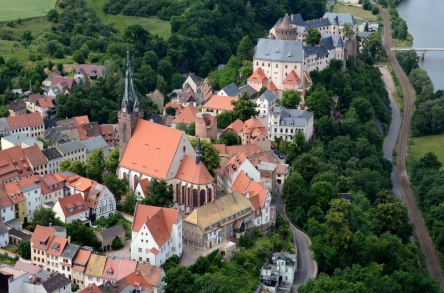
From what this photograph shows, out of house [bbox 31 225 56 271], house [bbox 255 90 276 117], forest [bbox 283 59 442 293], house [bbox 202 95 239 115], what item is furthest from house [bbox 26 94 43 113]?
house [bbox 31 225 56 271]

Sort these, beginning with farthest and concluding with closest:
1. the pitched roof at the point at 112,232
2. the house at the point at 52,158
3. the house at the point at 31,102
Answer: the house at the point at 31,102 → the house at the point at 52,158 → the pitched roof at the point at 112,232

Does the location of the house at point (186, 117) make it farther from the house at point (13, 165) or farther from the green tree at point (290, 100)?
the house at point (13, 165)

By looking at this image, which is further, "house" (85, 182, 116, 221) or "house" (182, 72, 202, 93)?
"house" (182, 72, 202, 93)

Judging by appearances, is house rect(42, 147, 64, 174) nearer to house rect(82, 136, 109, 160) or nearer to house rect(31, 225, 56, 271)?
house rect(82, 136, 109, 160)

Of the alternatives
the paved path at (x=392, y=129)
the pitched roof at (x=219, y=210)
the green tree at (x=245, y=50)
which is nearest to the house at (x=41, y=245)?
the pitched roof at (x=219, y=210)

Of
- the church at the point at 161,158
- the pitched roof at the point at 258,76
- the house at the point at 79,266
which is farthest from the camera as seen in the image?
the pitched roof at the point at 258,76

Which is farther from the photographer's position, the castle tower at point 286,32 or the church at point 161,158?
the castle tower at point 286,32

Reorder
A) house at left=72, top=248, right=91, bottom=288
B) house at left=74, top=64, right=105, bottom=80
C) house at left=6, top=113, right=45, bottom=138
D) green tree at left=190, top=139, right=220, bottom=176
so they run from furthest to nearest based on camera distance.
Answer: house at left=74, top=64, right=105, bottom=80
house at left=6, top=113, right=45, bottom=138
green tree at left=190, top=139, right=220, bottom=176
house at left=72, top=248, right=91, bottom=288

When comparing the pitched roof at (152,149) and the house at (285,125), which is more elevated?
the pitched roof at (152,149)
